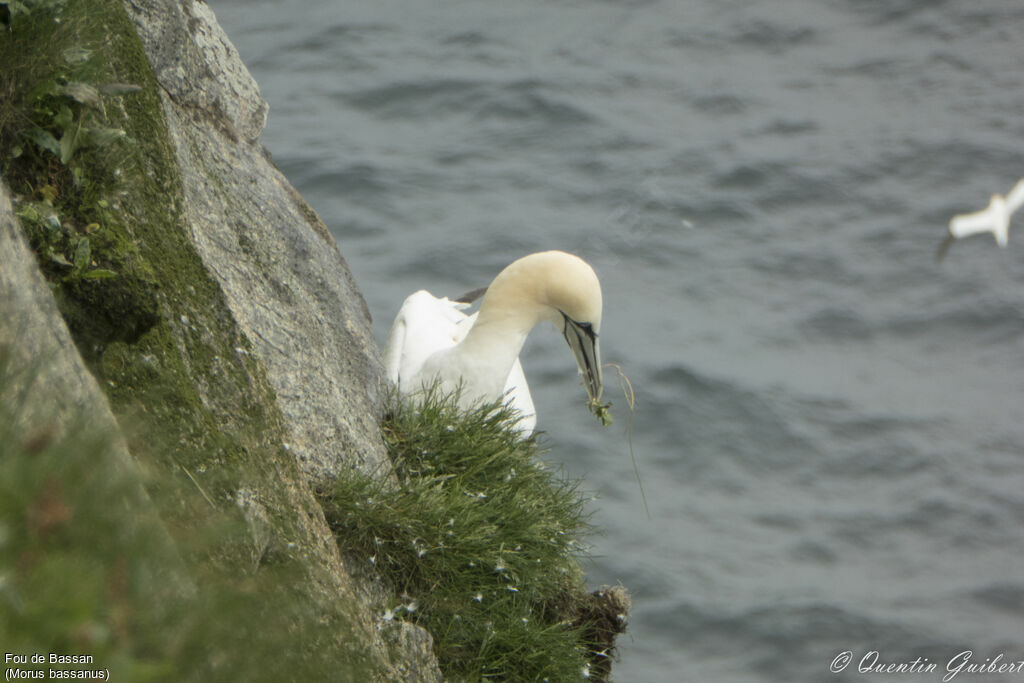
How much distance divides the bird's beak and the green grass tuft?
2.52 feet

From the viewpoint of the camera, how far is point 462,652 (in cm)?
360

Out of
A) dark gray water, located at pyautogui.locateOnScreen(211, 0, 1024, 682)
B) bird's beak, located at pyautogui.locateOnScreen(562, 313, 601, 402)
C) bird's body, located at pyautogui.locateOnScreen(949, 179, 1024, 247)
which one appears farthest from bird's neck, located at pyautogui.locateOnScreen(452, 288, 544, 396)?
dark gray water, located at pyautogui.locateOnScreen(211, 0, 1024, 682)

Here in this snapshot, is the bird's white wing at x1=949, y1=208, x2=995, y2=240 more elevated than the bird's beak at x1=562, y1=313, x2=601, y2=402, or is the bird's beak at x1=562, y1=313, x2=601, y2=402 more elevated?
the bird's white wing at x1=949, y1=208, x2=995, y2=240

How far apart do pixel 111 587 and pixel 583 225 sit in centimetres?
1003

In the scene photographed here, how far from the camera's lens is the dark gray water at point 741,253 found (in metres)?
8.50

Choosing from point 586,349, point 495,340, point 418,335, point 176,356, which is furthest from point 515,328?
point 176,356

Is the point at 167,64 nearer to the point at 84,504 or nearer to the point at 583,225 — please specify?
→ the point at 84,504

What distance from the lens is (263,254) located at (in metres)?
3.80

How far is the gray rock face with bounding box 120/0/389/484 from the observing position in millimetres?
3475

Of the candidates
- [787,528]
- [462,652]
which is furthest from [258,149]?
[787,528]

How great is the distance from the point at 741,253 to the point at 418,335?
6.35 meters

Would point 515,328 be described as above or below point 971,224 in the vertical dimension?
below

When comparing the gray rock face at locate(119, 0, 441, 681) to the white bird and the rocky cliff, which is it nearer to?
the rocky cliff

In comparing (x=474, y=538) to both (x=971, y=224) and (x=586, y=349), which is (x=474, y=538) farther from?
(x=971, y=224)
